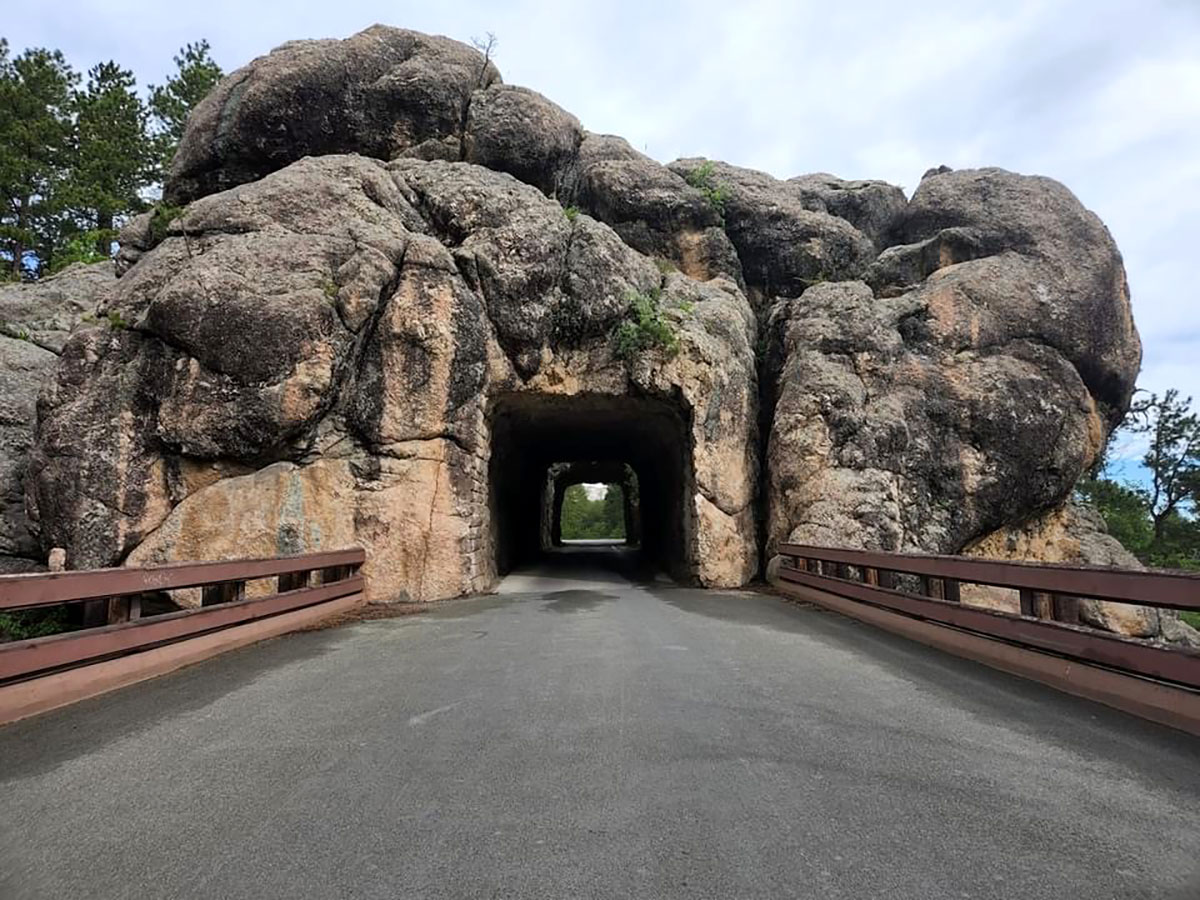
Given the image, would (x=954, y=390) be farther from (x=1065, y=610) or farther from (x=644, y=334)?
(x=1065, y=610)

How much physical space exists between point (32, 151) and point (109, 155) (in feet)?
7.79

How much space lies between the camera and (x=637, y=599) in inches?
420

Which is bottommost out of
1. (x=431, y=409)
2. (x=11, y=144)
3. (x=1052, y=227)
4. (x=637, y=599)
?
(x=637, y=599)

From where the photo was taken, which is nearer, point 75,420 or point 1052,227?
point 75,420

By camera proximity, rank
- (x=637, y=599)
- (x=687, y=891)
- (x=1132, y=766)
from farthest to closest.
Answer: (x=637, y=599) → (x=1132, y=766) → (x=687, y=891)

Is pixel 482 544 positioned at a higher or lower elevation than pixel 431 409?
lower

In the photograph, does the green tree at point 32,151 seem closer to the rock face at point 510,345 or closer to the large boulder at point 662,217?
the rock face at point 510,345

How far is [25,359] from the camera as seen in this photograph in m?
12.9

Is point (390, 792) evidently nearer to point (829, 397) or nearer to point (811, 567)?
point (811, 567)

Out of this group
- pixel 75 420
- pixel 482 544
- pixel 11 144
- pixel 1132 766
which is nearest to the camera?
pixel 1132 766

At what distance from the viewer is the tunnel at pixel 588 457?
13.5 metres

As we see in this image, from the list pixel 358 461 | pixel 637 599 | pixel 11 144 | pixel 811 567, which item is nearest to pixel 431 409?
pixel 358 461

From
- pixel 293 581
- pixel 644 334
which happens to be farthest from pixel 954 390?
pixel 293 581

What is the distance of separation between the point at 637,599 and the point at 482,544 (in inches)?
121
